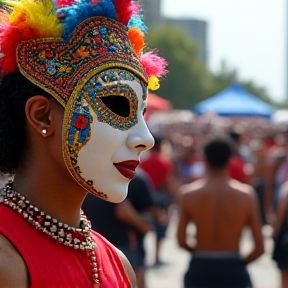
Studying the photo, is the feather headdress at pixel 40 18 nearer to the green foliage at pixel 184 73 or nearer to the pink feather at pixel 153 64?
the pink feather at pixel 153 64

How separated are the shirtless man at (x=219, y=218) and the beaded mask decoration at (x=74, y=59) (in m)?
3.62

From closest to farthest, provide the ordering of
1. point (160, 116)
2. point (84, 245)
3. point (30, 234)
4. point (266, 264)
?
1. point (30, 234)
2. point (84, 245)
3. point (266, 264)
4. point (160, 116)

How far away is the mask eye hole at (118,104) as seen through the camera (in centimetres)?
230

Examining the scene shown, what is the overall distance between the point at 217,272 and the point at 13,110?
365 cm

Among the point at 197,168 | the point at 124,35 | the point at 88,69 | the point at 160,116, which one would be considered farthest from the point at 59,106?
the point at 160,116

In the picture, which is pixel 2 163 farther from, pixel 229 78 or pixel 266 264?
pixel 229 78

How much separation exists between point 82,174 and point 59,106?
214 millimetres

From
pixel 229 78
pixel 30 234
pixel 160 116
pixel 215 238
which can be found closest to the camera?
pixel 30 234

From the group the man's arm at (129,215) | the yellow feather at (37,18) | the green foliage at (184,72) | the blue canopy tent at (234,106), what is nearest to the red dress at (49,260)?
the yellow feather at (37,18)

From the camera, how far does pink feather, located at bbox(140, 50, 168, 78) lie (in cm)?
253

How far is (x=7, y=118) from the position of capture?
230 centimetres

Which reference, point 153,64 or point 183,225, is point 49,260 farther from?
point 183,225

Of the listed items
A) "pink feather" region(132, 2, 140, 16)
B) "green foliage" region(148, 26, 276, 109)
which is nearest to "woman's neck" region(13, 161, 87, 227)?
"pink feather" region(132, 2, 140, 16)

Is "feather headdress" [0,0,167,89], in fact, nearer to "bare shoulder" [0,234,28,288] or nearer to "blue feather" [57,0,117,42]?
"blue feather" [57,0,117,42]
